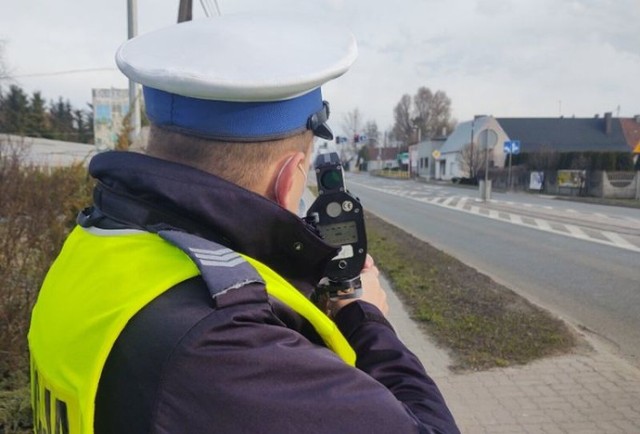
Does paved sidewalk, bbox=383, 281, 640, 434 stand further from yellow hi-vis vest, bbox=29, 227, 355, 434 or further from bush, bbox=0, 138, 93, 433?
yellow hi-vis vest, bbox=29, 227, 355, 434

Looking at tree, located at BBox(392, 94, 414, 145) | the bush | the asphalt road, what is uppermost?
tree, located at BBox(392, 94, 414, 145)

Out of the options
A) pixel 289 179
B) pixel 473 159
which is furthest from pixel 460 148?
pixel 289 179

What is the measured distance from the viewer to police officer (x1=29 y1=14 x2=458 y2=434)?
83 centimetres

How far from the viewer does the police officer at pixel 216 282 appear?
2.73 feet

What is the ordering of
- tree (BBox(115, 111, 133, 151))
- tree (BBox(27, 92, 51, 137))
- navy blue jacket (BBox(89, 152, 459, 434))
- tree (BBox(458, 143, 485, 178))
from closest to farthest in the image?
1. navy blue jacket (BBox(89, 152, 459, 434))
2. tree (BBox(115, 111, 133, 151))
3. tree (BBox(27, 92, 51, 137))
4. tree (BBox(458, 143, 485, 178))

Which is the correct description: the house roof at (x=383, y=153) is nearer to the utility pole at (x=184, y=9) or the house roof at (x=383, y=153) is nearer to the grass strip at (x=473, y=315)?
the utility pole at (x=184, y=9)

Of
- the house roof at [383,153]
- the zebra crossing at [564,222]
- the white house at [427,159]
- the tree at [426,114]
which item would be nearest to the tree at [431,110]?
the tree at [426,114]

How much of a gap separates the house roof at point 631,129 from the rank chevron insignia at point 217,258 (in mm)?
71262

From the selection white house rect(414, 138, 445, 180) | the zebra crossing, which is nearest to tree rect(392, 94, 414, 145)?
white house rect(414, 138, 445, 180)

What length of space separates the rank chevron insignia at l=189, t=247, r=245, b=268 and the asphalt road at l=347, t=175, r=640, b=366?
5.59 m

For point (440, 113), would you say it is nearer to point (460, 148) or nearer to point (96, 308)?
point (460, 148)

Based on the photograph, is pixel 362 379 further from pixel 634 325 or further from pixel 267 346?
pixel 634 325

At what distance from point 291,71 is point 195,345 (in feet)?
1.70

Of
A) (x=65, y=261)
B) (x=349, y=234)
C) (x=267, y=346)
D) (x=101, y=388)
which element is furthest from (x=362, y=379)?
(x=65, y=261)
